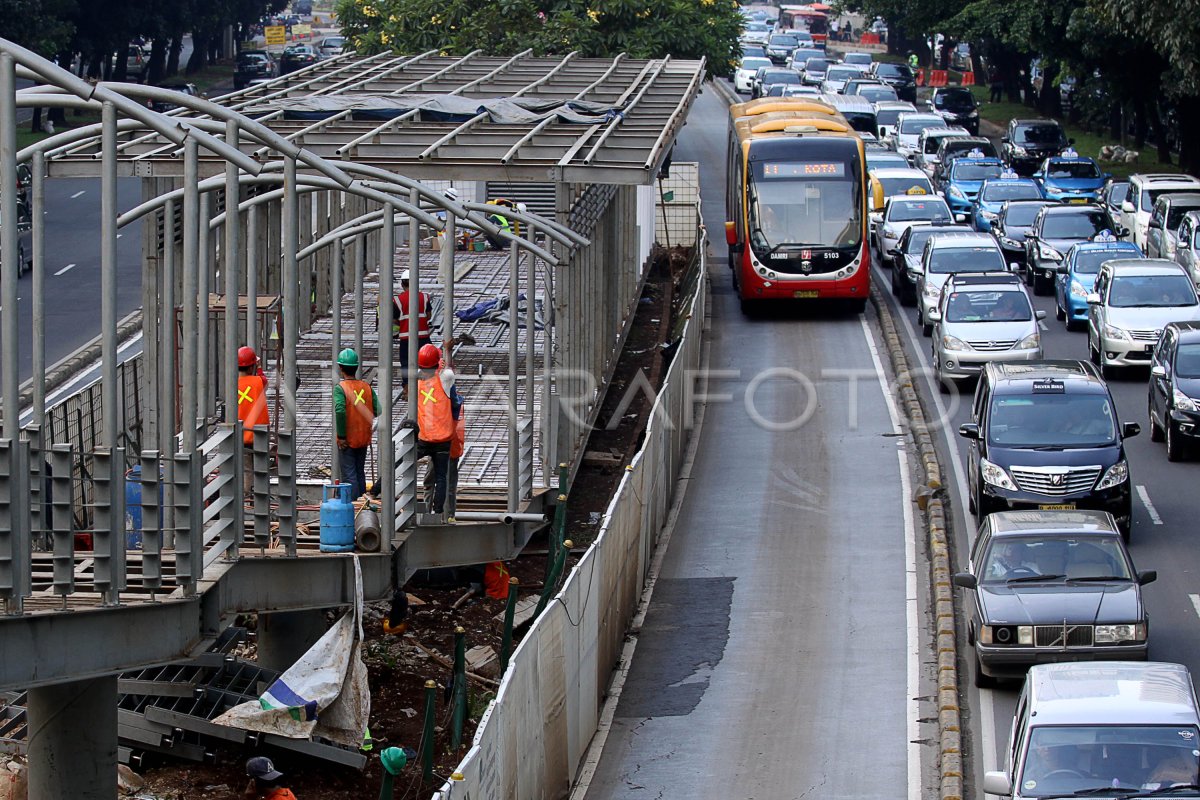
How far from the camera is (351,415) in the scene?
595 inches

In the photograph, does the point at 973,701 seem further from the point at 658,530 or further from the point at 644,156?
the point at 644,156

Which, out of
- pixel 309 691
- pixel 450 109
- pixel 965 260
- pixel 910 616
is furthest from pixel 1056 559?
pixel 965 260

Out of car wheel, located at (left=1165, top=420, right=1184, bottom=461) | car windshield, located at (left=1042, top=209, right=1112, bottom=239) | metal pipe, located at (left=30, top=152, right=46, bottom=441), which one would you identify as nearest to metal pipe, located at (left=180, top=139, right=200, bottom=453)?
metal pipe, located at (left=30, top=152, right=46, bottom=441)

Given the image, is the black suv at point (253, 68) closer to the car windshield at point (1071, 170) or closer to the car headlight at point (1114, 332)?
the car windshield at point (1071, 170)

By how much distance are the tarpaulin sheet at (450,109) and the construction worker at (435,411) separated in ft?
31.9

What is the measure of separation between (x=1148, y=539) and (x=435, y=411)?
923 centimetres

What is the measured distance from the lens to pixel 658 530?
22.4 meters

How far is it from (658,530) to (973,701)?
6279mm

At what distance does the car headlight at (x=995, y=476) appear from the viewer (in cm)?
2092

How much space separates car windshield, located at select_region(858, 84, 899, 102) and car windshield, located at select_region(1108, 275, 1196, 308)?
4021 cm

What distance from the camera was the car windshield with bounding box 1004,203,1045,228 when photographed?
1574 inches

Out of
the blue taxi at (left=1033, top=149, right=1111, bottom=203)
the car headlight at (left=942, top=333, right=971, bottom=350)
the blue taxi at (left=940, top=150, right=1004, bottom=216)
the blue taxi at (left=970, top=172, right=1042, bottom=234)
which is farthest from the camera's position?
the blue taxi at (left=940, top=150, right=1004, bottom=216)

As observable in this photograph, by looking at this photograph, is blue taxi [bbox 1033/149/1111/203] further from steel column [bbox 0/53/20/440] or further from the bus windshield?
steel column [bbox 0/53/20/440]

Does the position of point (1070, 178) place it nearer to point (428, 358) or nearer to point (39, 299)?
point (428, 358)
